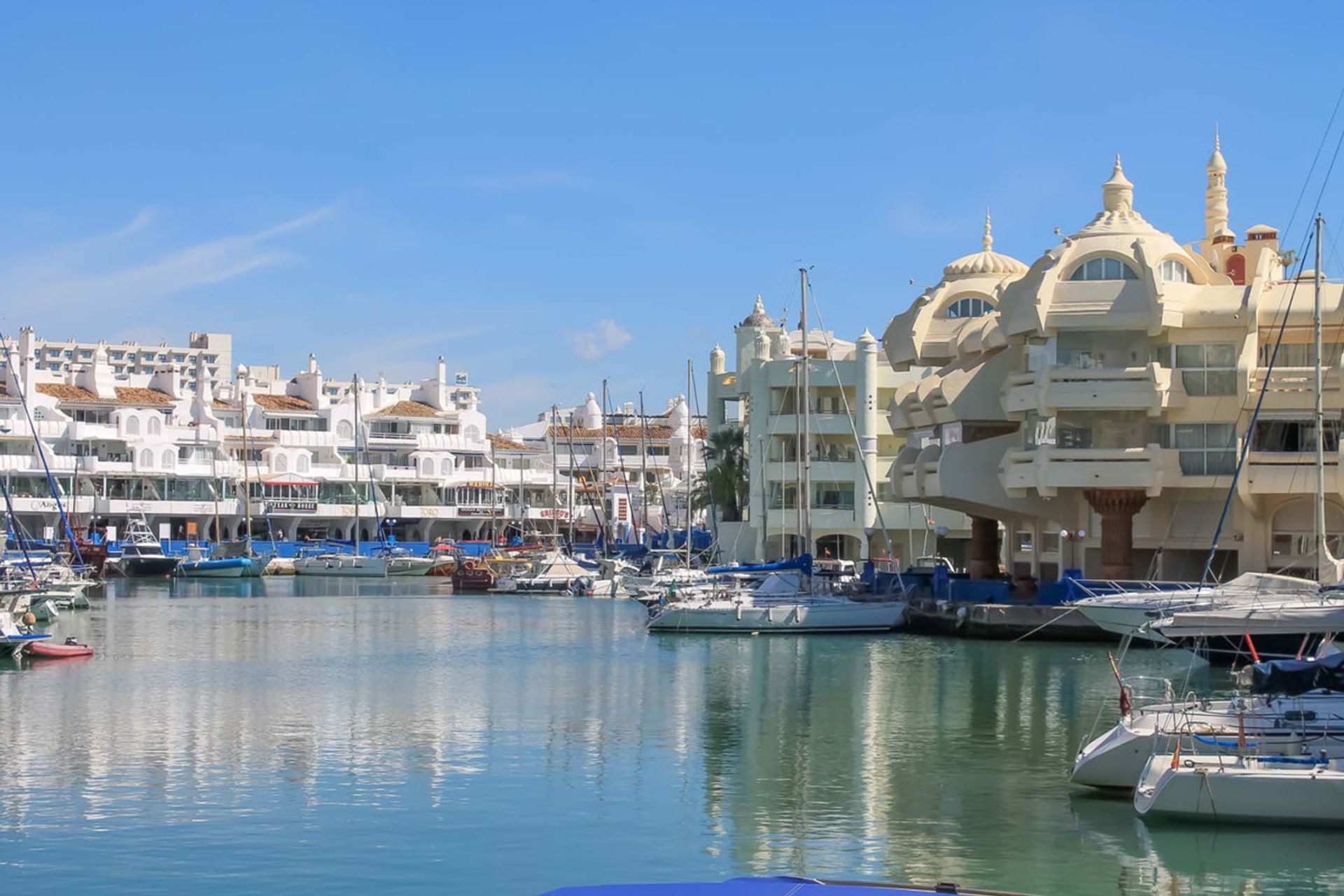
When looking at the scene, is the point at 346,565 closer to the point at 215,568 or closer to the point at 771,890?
the point at 215,568

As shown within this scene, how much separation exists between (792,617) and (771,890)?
Answer: 149 ft

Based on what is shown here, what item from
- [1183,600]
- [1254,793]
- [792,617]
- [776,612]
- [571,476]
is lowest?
[1254,793]

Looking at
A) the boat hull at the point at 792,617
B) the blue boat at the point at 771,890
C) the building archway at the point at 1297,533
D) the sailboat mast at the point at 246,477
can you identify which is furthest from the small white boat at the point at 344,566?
the blue boat at the point at 771,890

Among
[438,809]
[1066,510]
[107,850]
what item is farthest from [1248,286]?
[107,850]

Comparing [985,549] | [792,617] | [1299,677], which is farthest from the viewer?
[985,549]

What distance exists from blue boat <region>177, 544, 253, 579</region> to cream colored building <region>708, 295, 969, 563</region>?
116ft

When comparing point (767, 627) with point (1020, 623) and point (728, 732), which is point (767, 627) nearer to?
point (1020, 623)

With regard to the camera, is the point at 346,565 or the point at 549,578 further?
the point at 346,565

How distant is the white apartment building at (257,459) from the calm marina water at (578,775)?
71.7 meters

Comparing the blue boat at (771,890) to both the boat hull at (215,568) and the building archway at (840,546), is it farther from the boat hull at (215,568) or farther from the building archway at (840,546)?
the boat hull at (215,568)

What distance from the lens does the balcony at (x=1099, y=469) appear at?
182 feet

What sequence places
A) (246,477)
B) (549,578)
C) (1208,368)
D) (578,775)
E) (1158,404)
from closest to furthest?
(578,775), (1158,404), (1208,368), (549,578), (246,477)

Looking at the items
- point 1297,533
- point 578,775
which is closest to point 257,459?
point 1297,533

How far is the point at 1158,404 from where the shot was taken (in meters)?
55.6
